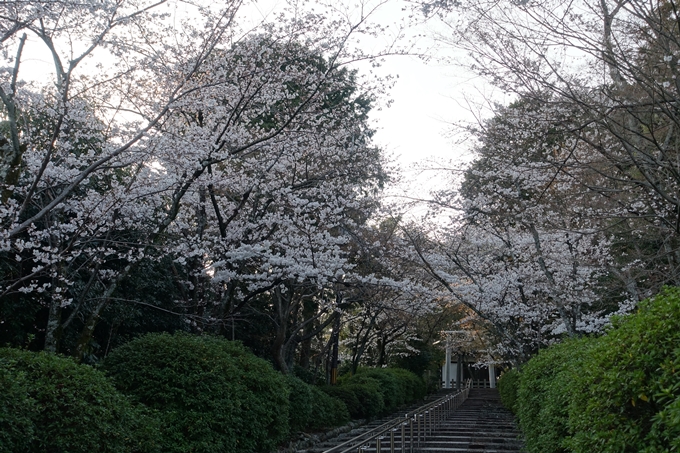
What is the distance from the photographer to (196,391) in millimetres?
7820

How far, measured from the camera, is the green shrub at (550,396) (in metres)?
5.43

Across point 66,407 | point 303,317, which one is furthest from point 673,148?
point 303,317

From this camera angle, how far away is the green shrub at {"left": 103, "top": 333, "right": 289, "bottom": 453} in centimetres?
748

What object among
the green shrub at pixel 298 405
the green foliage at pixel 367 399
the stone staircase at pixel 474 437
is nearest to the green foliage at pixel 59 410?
the green shrub at pixel 298 405

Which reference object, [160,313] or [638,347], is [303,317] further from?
[638,347]

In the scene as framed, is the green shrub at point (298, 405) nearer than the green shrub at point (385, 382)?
Yes

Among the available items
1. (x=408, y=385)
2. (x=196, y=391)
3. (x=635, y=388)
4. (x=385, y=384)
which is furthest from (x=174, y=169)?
(x=408, y=385)

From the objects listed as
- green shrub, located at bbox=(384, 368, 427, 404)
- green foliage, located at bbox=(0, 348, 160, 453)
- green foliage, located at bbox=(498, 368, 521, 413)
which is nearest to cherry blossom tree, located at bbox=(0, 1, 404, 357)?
green foliage, located at bbox=(0, 348, 160, 453)

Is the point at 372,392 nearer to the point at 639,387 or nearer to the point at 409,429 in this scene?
the point at 409,429

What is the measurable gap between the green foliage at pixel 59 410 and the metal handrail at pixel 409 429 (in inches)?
83.3

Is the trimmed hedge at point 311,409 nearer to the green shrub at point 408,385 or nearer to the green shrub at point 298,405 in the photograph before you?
the green shrub at point 298,405

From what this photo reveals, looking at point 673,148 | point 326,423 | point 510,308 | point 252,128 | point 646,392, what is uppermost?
point 252,128

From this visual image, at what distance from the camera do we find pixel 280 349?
14.8 metres

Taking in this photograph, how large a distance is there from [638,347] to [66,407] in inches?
187
